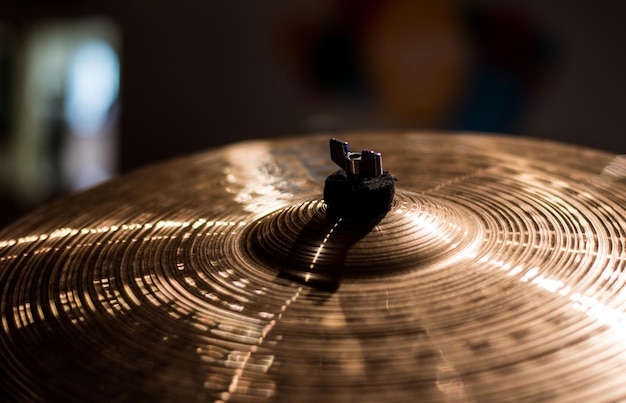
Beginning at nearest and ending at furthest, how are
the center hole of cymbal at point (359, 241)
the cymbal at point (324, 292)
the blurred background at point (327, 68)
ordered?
the cymbal at point (324, 292) → the center hole of cymbal at point (359, 241) → the blurred background at point (327, 68)

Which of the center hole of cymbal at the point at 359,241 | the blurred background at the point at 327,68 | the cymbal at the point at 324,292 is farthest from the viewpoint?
the blurred background at the point at 327,68

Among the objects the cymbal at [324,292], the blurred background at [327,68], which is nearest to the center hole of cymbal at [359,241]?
the cymbal at [324,292]

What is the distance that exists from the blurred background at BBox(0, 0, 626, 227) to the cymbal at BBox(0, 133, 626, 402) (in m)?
1.27

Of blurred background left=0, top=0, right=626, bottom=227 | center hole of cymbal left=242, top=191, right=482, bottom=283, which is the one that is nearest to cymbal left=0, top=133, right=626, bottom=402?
center hole of cymbal left=242, top=191, right=482, bottom=283

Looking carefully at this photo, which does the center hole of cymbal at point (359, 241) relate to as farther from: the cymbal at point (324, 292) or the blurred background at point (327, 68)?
the blurred background at point (327, 68)

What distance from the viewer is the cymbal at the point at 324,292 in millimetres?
403

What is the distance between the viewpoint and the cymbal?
0.40 metres

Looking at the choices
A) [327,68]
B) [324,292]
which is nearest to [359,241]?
[324,292]

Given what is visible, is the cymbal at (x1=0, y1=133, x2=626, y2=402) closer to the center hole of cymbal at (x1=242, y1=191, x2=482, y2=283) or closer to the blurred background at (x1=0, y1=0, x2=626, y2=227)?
the center hole of cymbal at (x1=242, y1=191, x2=482, y2=283)

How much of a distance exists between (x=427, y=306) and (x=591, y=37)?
1.63 meters

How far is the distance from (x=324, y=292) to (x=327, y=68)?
1.75 metres

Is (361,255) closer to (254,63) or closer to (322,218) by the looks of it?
(322,218)

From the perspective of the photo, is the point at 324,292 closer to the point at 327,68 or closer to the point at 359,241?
the point at 359,241

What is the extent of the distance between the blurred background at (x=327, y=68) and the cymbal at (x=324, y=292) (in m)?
1.27
